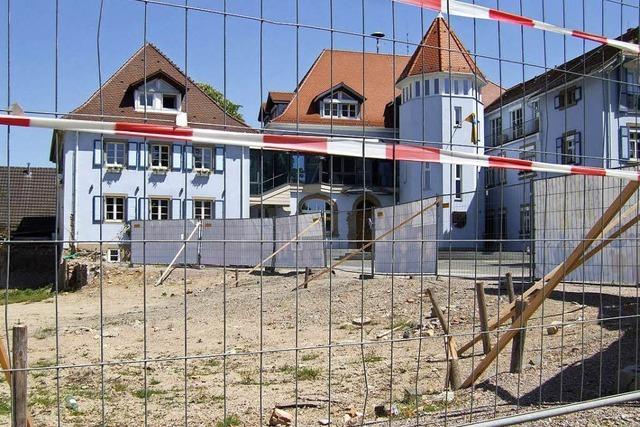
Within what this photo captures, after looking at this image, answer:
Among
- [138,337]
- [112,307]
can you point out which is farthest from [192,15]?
[112,307]

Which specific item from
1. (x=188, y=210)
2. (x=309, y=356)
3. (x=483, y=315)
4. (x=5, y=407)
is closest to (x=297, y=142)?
(x=188, y=210)

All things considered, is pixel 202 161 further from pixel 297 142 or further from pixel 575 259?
pixel 575 259

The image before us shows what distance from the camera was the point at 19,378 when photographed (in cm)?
379

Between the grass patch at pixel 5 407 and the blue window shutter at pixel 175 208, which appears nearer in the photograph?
the blue window shutter at pixel 175 208

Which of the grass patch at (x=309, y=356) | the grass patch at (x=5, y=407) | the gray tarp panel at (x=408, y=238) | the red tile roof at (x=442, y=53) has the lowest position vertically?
the grass patch at (x=5, y=407)

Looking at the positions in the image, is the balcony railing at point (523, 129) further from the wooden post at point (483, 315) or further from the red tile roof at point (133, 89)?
the red tile roof at point (133, 89)

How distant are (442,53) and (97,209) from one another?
289cm

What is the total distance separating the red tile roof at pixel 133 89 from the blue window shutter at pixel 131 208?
551 millimetres

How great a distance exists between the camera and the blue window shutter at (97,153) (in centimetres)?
419

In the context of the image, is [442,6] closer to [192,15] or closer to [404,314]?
[192,15]

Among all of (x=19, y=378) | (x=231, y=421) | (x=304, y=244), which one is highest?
(x=304, y=244)

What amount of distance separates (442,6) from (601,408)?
11.8ft

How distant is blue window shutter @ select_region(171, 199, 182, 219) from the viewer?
4.79 m

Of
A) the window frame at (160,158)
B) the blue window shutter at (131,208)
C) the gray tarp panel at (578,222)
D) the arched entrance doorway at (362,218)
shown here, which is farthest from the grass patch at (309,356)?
A: the window frame at (160,158)
